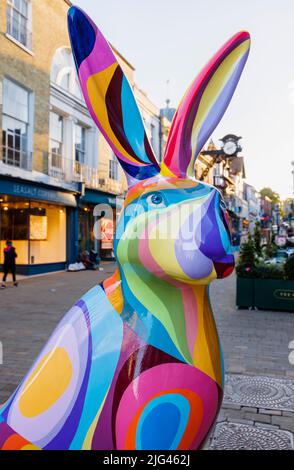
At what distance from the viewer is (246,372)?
4668 mm

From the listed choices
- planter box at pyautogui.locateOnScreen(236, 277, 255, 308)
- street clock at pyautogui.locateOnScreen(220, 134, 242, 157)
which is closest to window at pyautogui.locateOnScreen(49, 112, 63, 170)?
street clock at pyautogui.locateOnScreen(220, 134, 242, 157)

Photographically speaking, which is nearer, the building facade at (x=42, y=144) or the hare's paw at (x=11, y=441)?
the hare's paw at (x=11, y=441)

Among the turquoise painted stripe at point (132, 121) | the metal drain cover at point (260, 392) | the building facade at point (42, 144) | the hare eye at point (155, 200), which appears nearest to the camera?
the hare eye at point (155, 200)

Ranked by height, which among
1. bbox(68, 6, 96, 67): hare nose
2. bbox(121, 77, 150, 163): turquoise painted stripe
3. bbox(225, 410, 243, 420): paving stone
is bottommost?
bbox(225, 410, 243, 420): paving stone

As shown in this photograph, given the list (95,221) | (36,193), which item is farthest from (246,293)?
(95,221)

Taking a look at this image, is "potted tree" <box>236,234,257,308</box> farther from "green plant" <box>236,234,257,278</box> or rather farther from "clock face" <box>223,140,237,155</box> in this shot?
"clock face" <box>223,140,237,155</box>

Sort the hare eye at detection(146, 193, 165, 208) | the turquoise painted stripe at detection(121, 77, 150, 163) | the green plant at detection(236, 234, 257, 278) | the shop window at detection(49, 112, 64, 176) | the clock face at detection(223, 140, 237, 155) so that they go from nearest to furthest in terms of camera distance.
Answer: the hare eye at detection(146, 193, 165, 208) → the turquoise painted stripe at detection(121, 77, 150, 163) → the green plant at detection(236, 234, 257, 278) → the clock face at detection(223, 140, 237, 155) → the shop window at detection(49, 112, 64, 176)

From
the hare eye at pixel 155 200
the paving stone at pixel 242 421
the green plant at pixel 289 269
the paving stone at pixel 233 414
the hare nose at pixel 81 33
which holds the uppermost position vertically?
the hare nose at pixel 81 33

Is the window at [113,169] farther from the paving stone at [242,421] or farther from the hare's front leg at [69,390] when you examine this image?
the hare's front leg at [69,390]

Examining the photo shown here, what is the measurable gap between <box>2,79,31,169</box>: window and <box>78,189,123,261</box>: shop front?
16.1 ft

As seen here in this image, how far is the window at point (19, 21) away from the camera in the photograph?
43.8ft

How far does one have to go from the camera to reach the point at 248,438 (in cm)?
306

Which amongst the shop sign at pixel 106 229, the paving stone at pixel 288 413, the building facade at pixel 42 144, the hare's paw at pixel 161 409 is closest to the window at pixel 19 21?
the building facade at pixel 42 144

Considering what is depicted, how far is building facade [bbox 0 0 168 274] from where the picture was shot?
44.4 ft
